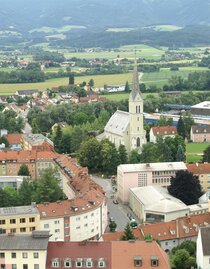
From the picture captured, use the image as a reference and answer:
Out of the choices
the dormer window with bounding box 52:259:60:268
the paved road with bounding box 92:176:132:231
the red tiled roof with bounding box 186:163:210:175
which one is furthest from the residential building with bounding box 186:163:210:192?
the dormer window with bounding box 52:259:60:268

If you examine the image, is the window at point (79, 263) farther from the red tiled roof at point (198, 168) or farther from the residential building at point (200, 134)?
the residential building at point (200, 134)

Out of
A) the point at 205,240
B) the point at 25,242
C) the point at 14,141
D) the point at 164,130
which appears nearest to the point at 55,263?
the point at 25,242

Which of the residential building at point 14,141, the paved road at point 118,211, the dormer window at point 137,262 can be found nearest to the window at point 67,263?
the dormer window at point 137,262

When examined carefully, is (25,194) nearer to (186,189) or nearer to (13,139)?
(186,189)

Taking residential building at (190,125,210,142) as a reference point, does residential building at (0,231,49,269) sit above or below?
above

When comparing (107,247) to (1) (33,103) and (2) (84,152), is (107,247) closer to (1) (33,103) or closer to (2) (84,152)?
(2) (84,152)

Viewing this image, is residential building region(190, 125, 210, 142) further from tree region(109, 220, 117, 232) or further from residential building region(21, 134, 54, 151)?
tree region(109, 220, 117, 232)

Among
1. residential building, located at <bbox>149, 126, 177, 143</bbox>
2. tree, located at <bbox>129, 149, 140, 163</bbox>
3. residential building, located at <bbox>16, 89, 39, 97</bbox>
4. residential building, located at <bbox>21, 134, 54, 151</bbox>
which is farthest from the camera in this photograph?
residential building, located at <bbox>16, 89, 39, 97</bbox>

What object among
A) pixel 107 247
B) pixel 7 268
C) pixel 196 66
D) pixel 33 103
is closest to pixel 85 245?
pixel 107 247
